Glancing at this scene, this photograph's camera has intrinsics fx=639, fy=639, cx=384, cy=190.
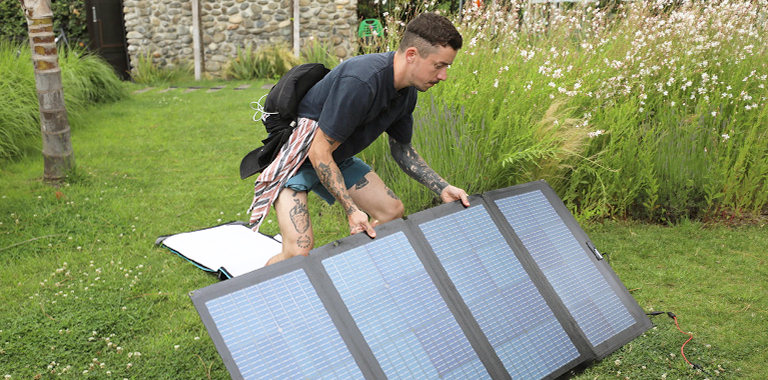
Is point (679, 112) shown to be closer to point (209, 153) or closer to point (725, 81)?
point (725, 81)

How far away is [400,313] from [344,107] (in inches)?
36.7

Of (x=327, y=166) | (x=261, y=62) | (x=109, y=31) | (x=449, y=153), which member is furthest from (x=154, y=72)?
(x=327, y=166)

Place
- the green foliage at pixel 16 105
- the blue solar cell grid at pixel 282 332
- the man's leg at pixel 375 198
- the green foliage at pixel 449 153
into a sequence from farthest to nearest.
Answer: the green foliage at pixel 16 105 → the green foliage at pixel 449 153 → the man's leg at pixel 375 198 → the blue solar cell grid at pixel 282 332

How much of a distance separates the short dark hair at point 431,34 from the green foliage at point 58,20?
12.7 metres

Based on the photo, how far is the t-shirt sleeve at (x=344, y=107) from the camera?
284 cm

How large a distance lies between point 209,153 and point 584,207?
426 cm

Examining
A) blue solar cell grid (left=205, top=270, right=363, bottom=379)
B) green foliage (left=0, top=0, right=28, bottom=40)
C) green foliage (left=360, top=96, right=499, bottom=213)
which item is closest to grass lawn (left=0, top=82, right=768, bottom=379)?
green foliage (left=360, top=96, right=499, bottom=213)

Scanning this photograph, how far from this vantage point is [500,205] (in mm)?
3285

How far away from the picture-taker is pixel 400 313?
103 inches

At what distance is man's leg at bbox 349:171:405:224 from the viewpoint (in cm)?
360

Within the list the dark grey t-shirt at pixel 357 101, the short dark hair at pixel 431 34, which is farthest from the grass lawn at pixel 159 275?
the short dark hair at pixel 431 34

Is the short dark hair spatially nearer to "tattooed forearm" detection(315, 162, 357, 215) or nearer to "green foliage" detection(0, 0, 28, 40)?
"tattooed forearm" detection(315, 162, 357, 215)

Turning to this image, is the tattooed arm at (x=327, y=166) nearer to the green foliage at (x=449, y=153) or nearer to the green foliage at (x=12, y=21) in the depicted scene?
the green foliage at (x=449, y=153)

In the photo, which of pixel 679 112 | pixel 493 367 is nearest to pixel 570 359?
pixel 493 367
